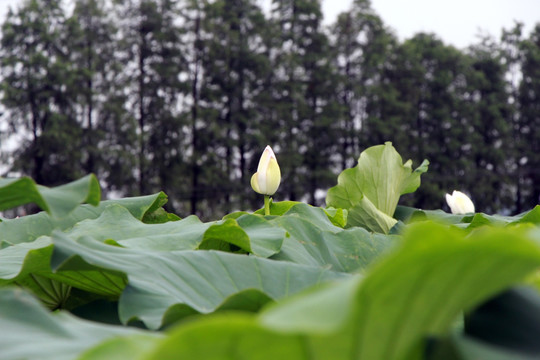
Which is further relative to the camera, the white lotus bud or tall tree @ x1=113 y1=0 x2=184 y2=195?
tall tree @ x1=113 y1=0 x2=184 y2=195

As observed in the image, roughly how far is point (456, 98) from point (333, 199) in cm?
1804

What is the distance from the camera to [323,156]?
15914 mm

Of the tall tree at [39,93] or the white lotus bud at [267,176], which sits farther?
the tall tree at [39,93]

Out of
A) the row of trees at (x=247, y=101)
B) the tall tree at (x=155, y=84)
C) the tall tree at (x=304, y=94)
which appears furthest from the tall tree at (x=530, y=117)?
the tall tree at (x=155, y=84)

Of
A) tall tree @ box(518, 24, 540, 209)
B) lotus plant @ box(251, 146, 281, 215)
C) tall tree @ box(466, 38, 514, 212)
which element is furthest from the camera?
tall tree @ box(518, 24, 540, 209)

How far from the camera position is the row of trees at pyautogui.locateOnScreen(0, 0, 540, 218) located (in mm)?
13078

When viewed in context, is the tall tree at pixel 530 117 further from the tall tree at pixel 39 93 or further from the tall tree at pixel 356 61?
the tall tree at pixel 39 93

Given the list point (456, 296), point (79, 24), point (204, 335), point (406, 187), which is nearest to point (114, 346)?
point (204, 335)

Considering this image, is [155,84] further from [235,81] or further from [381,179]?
[381,179]

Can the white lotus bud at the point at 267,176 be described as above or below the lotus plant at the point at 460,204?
above

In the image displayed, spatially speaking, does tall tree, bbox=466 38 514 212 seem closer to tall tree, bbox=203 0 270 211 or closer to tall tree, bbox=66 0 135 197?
tall tree, bbox=203 0 270 211

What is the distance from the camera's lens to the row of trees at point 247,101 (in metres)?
13.1

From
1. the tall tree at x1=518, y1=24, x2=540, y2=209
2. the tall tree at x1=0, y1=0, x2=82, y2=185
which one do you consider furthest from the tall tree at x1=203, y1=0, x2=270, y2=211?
the tall tree at x1=518, y1=24, x2=540, y2=209

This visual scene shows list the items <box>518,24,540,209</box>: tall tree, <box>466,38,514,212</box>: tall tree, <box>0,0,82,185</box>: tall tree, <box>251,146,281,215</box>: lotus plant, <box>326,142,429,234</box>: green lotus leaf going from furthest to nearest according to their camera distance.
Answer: <box>518,24,540,209</box>: tall tree < <box>466,38,514,212</box>: tall tree < <box>0,0,82,185</box>: tall tree < <box>251,146,281,215</box>: lotus plant < <box>326,142,429,234</box>: green lotus leaf
